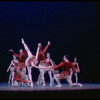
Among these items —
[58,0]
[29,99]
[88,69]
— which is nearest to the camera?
[29,99]

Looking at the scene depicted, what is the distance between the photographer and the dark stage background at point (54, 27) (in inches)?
519

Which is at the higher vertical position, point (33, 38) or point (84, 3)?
point (84, 3)

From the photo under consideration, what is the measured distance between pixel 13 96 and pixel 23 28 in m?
6.97

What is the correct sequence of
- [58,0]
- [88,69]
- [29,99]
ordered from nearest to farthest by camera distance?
1. [29,99]
2. [58,0]
3. [88,69]

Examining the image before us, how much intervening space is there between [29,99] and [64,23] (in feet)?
24.0

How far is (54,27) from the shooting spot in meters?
13.4

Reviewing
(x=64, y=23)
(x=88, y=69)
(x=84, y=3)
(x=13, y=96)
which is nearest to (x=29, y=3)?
(x=64, y=23)

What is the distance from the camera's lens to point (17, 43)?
13.5 m

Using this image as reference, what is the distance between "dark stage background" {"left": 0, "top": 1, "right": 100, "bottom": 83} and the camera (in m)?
13.2

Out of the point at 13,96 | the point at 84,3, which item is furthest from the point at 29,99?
the point at 84,3

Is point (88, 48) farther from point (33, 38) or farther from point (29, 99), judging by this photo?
point (29, 99)

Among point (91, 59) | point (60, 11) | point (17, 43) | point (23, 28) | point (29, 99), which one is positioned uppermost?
point (60, 11)

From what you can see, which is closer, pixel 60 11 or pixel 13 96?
pixel 13 96

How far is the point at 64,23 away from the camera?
13383mm
